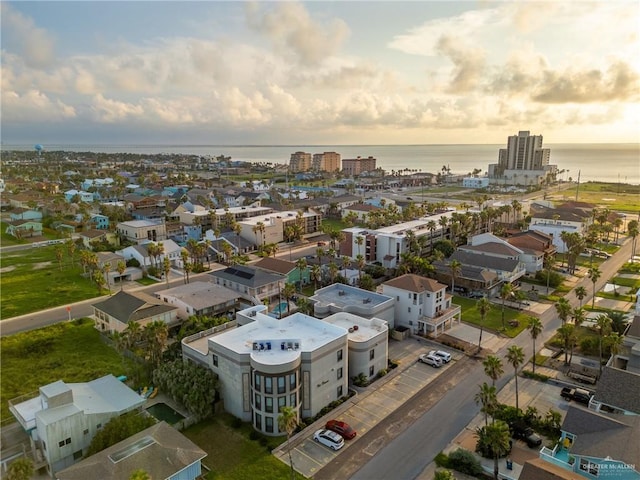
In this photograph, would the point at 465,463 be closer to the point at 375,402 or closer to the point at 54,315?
the point at 375,402

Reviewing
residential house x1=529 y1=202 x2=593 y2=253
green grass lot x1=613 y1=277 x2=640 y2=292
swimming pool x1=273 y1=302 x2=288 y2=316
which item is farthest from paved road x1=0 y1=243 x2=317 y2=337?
residential house x1=529 y1=202 x2=593 y2=253

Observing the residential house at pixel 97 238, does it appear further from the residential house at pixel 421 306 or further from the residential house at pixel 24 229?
the residential house at pixel 421 306

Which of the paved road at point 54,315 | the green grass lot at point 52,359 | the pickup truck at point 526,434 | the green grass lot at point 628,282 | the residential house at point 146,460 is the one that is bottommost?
the green grass lot at point 52,359

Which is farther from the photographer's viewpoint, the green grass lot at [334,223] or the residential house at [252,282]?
the green grass lot at [334,223]

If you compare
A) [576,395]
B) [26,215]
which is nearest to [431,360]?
[576,395]

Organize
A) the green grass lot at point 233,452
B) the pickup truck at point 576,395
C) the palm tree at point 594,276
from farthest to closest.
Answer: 1. the palm tree at point 594,276
2. the pickup truck at point 576,395
3. the green grass lot at point 233,452

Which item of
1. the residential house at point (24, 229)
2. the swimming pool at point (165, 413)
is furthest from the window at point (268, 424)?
the residential house at point (24, 229)
